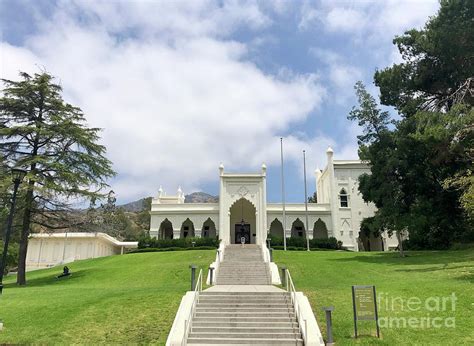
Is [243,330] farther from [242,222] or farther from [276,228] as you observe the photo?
[276,228]

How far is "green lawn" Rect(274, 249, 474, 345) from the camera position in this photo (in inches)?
445

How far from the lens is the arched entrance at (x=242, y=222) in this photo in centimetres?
4450

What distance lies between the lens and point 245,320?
13539 mm

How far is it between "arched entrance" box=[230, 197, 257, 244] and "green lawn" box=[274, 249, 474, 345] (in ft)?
62.6

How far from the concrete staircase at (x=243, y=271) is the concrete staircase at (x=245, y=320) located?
5870 mm

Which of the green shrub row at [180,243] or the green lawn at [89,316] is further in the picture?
the green shrub row at [180,243]

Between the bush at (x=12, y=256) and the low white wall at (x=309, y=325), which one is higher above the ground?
the bush at (x=12, y=256)

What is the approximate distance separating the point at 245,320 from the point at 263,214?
92.0 ft

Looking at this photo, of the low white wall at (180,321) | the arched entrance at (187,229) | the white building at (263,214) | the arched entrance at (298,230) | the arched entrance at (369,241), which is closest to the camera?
the low white wall at (180,321)

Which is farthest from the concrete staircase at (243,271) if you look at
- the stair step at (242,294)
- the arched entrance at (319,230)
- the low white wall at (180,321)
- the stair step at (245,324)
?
the arched entrance at (319,230)

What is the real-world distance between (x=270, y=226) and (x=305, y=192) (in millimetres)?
5779

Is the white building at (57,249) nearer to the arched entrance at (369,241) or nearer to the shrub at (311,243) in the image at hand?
the shrub at (311,243)

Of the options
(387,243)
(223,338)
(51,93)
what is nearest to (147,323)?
(223,338)

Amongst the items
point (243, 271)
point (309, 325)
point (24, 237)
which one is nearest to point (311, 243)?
point (243, 271)
